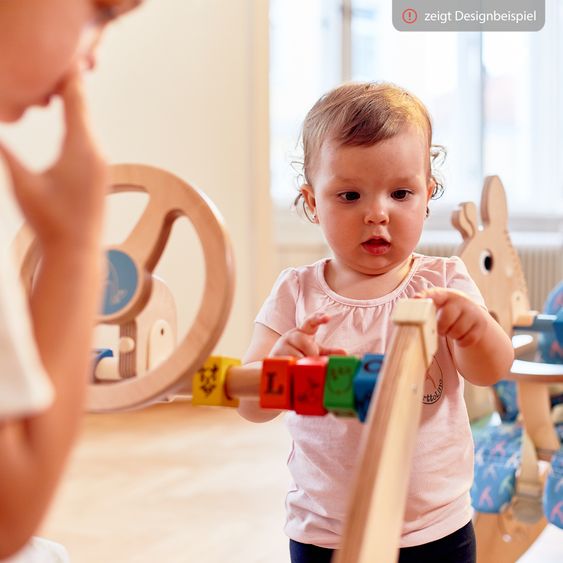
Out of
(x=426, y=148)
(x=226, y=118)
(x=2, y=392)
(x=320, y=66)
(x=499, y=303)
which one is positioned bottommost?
(x=499, y=303)

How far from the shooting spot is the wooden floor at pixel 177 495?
192 cm

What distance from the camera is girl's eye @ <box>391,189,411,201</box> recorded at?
1007mm

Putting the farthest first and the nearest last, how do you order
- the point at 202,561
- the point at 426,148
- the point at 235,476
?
the point at 235,476 → the point at 202,561 → the point at 426,148

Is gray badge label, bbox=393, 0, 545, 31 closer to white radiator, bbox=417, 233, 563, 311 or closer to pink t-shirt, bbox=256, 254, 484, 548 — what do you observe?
white radiator, bbox=417, 233, 563, 311

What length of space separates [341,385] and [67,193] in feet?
1.08

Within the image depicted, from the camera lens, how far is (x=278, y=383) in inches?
29.0

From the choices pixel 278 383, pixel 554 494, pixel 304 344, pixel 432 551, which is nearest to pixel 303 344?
pixel 304 344

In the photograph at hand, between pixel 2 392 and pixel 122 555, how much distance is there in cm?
161

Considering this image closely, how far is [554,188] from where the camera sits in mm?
4020

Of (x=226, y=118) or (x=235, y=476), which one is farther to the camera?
(x=226, y=118)

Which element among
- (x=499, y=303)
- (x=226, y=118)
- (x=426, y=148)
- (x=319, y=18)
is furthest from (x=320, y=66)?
(x=426, y=148)

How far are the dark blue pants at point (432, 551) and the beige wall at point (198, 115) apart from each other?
7.98 feet

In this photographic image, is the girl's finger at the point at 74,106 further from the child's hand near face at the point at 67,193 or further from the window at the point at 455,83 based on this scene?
the window at the point at 455,83

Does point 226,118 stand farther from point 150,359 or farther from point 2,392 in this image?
point 2,392
